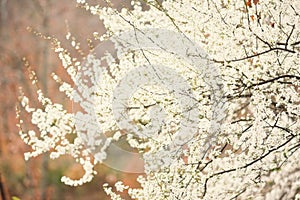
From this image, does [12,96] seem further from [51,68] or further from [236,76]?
[236,76]

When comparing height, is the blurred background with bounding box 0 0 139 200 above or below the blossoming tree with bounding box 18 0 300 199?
above

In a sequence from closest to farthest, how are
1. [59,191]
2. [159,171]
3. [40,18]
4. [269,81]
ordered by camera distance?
[269,81] → [159,171] → [40,18] → [59,191]

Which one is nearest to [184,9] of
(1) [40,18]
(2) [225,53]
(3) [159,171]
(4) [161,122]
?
(2) [225,53]

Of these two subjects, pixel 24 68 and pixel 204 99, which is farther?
pixel 24 68

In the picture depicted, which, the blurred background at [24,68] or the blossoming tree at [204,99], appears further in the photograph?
the blurred background at [24,68]

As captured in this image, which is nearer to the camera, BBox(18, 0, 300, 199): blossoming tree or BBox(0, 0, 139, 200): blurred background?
BBox(18, 0, 300, 199): blossoming tree
